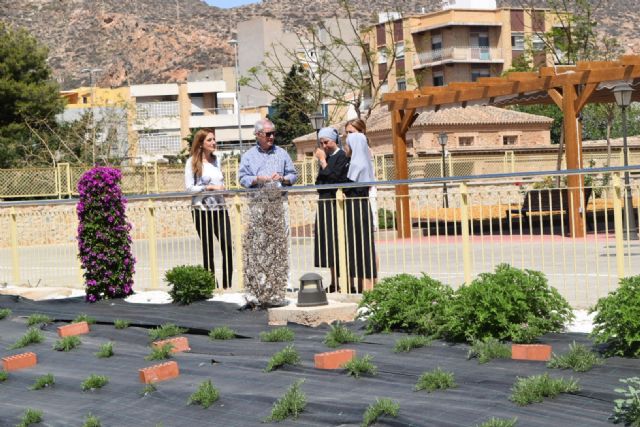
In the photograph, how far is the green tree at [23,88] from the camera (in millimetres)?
57125

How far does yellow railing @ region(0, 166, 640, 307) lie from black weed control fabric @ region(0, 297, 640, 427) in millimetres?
1589

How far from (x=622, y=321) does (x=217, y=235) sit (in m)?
6.29

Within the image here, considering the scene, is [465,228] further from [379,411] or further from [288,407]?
[379,411]

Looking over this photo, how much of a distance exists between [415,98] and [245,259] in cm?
1462

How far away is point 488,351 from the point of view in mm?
7766

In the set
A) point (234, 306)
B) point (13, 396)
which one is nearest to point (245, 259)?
point (234, 306)

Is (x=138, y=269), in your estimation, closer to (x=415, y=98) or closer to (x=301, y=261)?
(x=301, y=261)

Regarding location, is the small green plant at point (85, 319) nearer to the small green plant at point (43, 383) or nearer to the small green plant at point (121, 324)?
the small green plant at point (121, 324)

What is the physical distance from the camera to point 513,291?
27.2 feet

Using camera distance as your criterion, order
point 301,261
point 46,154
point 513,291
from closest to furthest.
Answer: point 513,291 < point 301,261 < point 46,154

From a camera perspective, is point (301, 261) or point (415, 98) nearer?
point (301, 261)

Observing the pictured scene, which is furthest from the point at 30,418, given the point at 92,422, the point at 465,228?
the point at 465,228

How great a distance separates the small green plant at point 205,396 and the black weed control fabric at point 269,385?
0.15 ft

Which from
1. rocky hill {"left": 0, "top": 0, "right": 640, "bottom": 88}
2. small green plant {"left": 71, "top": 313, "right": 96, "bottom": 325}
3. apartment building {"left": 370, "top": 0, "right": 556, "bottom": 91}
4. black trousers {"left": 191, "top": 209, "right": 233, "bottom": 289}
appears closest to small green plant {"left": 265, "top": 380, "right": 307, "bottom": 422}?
small green plant {"left": 71, "top": 313, "right": 96, "bottom": 325}
